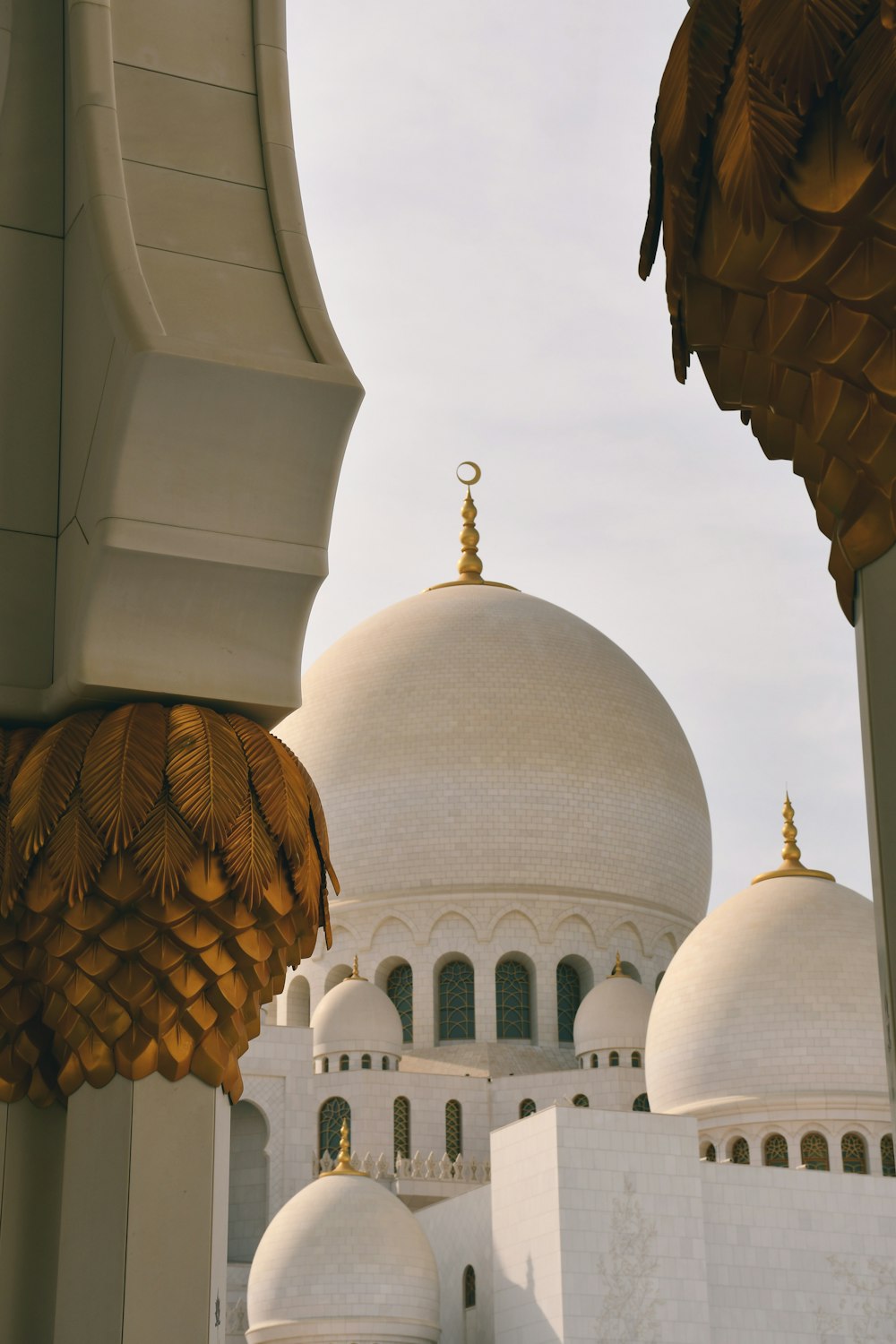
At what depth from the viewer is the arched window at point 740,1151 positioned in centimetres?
2519

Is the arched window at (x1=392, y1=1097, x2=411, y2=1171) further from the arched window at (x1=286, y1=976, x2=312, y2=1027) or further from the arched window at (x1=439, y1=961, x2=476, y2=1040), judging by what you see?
the arched window at (x1=286, y1=976, x2=312, y2=1027)

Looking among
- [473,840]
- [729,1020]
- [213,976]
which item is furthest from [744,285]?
[473,840]

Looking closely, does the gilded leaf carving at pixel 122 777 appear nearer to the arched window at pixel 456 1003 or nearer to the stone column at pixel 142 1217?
the stone column at pixel 142 1217

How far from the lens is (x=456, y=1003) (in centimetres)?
3017

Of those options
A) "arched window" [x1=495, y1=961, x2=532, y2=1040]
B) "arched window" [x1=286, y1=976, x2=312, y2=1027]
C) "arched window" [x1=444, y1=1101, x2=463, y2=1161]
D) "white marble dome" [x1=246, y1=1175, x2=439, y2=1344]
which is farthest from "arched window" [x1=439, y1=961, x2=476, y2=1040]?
"white marble dome" [x1=246, y1=1175, x2=439, y2=1344]

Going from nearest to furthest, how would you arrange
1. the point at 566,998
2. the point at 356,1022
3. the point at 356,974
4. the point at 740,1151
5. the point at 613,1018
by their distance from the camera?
the point at 740,1151, the point at 356,1022, the point at 613,1018, the point at 356,974, the point at 566,998

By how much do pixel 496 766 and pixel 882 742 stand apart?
98.5ft

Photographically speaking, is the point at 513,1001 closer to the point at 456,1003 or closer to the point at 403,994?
the point at 456,1003

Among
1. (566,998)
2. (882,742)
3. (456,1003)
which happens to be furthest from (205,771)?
(566,998)

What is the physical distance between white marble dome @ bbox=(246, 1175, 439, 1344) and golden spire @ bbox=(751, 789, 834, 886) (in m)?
8.02

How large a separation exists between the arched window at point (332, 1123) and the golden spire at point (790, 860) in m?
6.55

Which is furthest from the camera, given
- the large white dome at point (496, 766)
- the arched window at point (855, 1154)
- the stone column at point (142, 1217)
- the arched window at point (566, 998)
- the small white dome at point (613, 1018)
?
the large white dome at point (496, 766)

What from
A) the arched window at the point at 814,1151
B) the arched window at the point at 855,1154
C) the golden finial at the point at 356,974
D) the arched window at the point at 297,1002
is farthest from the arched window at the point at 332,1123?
the arched window at the point at 855,1154

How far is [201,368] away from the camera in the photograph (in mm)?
3312
